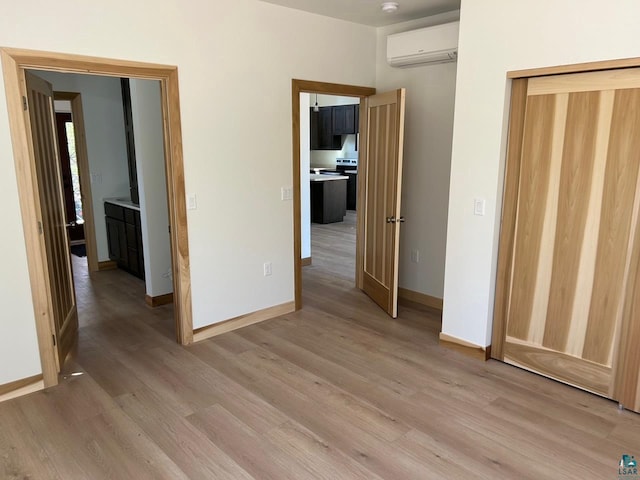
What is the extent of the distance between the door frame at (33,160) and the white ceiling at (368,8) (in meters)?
1.22

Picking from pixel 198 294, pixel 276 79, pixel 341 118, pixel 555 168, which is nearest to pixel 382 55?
pixel 276 79

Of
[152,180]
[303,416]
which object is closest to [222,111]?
[152,180]

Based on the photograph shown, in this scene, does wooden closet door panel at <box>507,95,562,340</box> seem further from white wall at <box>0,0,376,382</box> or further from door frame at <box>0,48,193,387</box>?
door frame at <box>0,48,193,387</box>

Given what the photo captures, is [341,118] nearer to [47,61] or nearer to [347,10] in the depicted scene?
[347,10]

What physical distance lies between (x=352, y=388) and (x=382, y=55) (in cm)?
318

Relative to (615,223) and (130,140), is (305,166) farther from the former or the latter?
(615,223)

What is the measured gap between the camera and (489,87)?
3.12 m

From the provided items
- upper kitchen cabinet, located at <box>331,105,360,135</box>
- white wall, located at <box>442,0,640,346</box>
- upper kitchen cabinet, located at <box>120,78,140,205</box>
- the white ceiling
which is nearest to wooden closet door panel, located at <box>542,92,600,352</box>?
white wall, located at <box>442,0,640,346</box>

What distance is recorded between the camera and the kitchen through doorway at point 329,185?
5.88m

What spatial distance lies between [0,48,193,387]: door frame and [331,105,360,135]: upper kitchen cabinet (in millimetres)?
6998

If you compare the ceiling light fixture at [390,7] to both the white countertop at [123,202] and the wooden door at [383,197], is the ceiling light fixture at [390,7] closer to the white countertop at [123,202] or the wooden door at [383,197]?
the wooden door at [383,197]

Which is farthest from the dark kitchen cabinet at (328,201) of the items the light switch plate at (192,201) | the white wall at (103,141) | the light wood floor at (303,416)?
the light switch plate at (192,201)

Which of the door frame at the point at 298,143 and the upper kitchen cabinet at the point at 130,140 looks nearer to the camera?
the door frame at the point at 298,143

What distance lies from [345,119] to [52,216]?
764 centimetres
